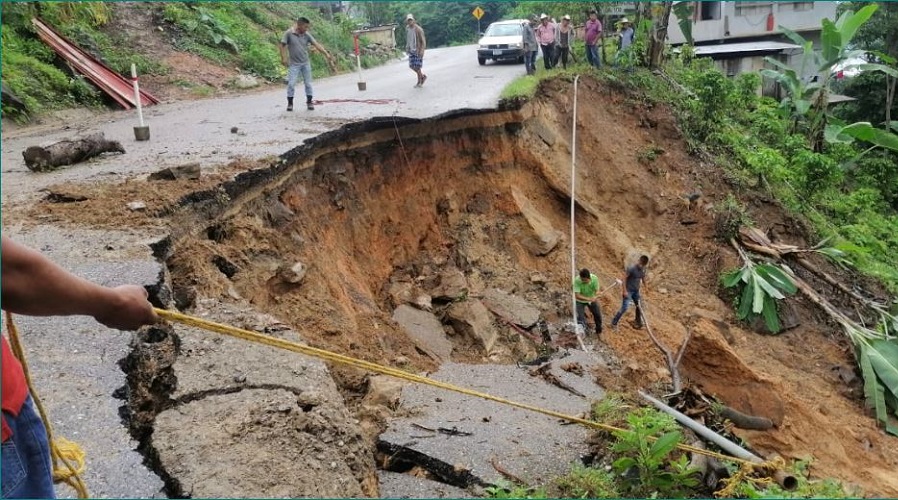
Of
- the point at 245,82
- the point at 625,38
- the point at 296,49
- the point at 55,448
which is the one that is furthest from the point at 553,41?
the point at 55,448

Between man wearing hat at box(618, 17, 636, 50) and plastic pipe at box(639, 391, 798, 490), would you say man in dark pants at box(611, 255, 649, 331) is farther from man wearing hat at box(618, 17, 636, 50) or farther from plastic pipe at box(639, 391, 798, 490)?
man wearing hat at box(618, 17, 636, 50)

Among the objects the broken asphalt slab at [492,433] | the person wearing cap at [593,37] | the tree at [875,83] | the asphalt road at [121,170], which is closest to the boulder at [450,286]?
the asphalt road at [121,170]

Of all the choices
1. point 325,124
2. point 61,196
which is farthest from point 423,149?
point 61,196

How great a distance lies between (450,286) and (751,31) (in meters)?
28.0

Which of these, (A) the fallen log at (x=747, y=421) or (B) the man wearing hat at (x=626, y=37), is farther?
(B) the man wearing hat at (x=626, y=37)

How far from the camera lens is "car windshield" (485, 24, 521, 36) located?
20369 millimetres

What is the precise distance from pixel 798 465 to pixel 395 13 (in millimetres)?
41713

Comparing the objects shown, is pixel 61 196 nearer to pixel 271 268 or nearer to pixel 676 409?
pixel 271 268

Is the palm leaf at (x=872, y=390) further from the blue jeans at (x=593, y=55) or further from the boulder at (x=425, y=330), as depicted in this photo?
the blue jeans at (x=593, y=55)

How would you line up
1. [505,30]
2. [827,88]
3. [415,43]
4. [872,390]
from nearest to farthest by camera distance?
[872,390], [415,43], [827,88], [505,30]

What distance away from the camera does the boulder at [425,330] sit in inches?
339

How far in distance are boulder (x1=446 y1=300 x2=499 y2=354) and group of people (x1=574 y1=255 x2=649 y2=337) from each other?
1339mm

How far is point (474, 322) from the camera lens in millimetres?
9375

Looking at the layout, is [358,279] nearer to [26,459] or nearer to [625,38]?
[26,459]
